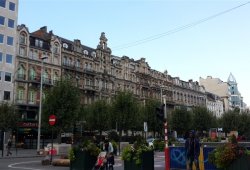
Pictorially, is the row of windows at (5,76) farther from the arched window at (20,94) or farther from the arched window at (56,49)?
the arched window at (56,49)

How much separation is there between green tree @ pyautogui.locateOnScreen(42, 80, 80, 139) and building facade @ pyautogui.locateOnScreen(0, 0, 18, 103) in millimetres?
16542

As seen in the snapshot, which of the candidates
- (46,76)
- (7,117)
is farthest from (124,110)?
(46,76)

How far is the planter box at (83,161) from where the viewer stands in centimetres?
1731

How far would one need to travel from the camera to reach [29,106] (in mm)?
56281

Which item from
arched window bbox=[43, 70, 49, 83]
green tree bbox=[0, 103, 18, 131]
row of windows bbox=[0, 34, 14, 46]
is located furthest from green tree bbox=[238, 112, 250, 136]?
row of windows bbox=[0, 34, 14, 46]

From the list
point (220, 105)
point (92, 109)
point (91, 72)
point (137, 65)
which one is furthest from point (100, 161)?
point (220, 105)

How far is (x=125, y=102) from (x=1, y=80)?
69.2 ft

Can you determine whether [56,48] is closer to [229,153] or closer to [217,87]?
[229,153]

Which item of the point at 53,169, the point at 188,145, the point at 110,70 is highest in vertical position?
the point at 110,70

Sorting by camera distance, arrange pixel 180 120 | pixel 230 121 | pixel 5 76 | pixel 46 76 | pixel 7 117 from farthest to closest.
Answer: pixel 230 121, pixel 180 120, pixel 46 76, pixel 5 76, pixel 7 117

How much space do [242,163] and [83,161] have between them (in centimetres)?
825

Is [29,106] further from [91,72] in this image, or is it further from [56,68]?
[91,72]

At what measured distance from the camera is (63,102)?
129ft

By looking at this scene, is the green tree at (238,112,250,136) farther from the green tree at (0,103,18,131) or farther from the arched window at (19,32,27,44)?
the green tree at (0,103,18,131)
